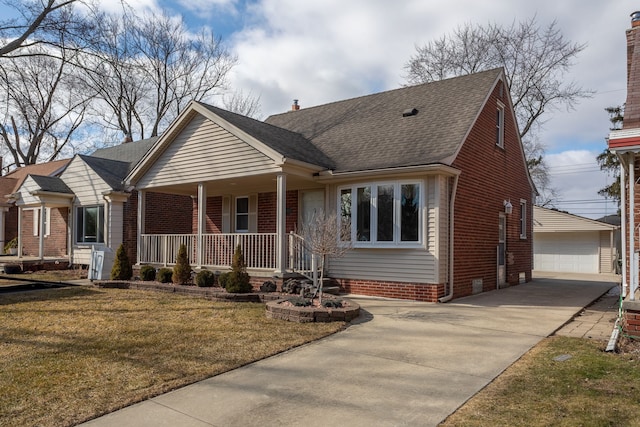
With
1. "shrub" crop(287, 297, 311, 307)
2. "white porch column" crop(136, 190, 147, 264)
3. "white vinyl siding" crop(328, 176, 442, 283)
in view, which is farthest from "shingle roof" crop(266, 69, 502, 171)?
"white porch column" crop(136, 190, 147, 264)

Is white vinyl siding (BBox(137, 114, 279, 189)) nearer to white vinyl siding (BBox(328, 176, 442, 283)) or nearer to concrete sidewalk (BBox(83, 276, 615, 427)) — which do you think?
white vinyl siding (BBox(328, 176, 442, 283))

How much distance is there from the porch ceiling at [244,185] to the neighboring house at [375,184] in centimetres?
6

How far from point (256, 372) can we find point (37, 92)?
35.9 metres

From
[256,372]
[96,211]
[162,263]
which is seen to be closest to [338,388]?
[256,372]

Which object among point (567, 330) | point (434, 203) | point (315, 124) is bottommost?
point (567, 330)

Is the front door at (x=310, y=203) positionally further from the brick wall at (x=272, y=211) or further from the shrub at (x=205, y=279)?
the shrub at (x=205, y=279)

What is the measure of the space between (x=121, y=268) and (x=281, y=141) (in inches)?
231

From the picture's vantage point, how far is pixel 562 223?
2411cm

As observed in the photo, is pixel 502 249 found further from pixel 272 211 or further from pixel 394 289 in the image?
pixel 272 211

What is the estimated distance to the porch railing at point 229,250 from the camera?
11.6 m

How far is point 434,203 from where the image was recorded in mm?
10352

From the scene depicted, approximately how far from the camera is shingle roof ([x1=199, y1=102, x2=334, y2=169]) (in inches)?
448

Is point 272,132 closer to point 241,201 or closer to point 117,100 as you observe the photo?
point 241,201

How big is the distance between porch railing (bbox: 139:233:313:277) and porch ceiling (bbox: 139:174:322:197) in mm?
1525
